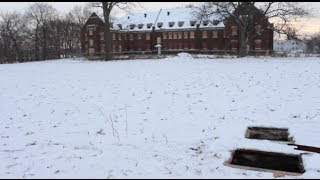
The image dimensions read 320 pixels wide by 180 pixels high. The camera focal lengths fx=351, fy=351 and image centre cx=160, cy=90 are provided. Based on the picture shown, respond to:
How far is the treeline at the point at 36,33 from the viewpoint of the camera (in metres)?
73.1

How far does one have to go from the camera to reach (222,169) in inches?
249

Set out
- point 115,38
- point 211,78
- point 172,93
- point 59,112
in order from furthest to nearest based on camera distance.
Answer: point 115,38
point 211,78
point 172,93
point 59,112

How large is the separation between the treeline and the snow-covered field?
5920 centimetres

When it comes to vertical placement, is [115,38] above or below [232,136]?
above

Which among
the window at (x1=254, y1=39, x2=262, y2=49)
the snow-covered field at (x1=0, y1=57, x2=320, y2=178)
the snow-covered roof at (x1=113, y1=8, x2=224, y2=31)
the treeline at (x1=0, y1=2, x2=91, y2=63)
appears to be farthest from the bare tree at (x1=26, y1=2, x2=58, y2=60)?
the snow-covered field at (x1=0, y1=57, x2=320, y2=178)

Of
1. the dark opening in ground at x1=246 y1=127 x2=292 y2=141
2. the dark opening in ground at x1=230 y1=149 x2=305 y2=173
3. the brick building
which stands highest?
the brick building

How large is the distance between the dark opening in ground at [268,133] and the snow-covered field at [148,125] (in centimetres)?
20

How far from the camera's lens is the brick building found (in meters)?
72.7

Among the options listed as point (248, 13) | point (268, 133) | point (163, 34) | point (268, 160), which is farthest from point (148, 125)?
point (163, 34)

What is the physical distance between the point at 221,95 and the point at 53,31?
7058 centimetres

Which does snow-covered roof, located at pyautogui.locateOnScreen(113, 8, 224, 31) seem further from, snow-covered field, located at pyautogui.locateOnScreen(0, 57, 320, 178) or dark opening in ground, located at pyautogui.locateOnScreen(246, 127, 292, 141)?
dark opening in ground, located at pyautogui.locateOnScreen(246, 127, 292, 141)

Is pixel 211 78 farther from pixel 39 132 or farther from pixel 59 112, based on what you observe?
pixel 39 132

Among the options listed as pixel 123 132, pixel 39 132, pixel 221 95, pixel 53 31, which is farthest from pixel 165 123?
pixel 53 31

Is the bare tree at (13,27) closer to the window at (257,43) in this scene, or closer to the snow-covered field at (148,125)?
the window at (257,43)
